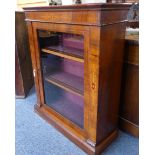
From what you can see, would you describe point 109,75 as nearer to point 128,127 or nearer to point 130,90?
point 130,90

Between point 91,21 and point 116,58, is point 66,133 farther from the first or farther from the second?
point 91,21

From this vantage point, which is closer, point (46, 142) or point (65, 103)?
point (46, 142)

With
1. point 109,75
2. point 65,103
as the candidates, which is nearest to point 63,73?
point 65,103

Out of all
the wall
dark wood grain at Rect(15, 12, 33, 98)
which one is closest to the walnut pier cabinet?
dark wood grain at Rect(15, 12, 33, 98)

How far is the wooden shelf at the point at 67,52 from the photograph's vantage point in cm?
132

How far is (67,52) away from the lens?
58.6 inches

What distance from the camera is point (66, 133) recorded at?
1.61m

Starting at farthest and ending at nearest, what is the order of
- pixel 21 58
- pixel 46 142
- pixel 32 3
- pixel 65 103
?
pixel 32 3
pixel 21 58
pixel 65 103
pixel 46 142

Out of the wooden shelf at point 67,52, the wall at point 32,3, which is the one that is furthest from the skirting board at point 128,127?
the wall at point 32,3

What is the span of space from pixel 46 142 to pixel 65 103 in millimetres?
389
